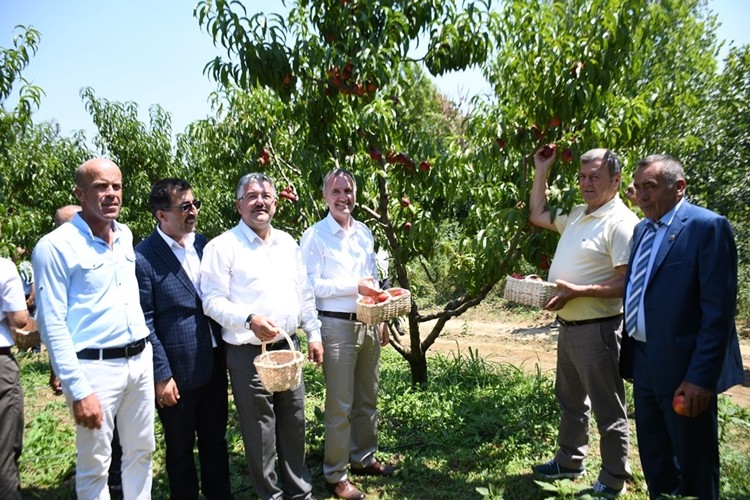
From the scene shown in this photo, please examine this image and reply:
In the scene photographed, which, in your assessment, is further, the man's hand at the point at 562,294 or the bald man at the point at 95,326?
the man's hand at the point at 562,294

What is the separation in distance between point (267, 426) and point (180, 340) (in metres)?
0.68

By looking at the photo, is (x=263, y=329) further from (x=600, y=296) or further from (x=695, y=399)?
(x=695, y=399)

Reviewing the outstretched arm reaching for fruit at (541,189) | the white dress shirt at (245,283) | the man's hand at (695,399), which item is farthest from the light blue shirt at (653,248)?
the white dress shirt at (245,283)

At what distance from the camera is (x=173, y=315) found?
2996mm

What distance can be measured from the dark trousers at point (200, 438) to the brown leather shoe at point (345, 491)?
0.65 m

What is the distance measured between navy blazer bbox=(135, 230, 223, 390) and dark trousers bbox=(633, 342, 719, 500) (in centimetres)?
235

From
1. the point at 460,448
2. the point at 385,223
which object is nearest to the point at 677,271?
the point at 460,448

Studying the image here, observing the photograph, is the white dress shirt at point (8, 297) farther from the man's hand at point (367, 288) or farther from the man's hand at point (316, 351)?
the man's hand at point (367, 288)

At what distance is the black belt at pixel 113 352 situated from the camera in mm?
2539

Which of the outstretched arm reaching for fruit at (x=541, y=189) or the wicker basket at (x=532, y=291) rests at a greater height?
the outstretched arm reaching for fruit at (x=541, y=189)

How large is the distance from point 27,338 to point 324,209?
3.17 m

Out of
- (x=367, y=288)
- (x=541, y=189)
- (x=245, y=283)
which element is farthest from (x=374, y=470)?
(x=541, y=189)

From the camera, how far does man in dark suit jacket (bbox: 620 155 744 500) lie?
2451mm

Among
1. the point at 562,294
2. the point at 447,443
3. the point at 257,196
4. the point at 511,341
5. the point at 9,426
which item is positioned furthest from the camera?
the point at 511,341
